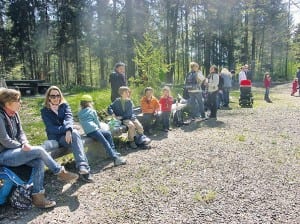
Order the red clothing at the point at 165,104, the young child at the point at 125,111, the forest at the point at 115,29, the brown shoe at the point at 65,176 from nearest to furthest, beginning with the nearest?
1. the brown shoe at the point at 65,176
2. the young child at the point at 125,111
3. the red clothing at the point at 165,104
4. the forest at the point at 115,29

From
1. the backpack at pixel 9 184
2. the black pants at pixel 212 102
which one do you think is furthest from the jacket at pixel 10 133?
the black pants at pixel 212 102

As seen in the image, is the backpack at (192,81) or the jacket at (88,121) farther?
the backpack at (192,81)

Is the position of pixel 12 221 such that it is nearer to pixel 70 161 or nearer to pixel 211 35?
pixel 70 161

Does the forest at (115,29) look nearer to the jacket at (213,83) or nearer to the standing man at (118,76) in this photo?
the jacket at (213,83)

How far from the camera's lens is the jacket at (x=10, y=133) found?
419 cm

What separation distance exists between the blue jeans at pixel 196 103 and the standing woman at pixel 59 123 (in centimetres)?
580

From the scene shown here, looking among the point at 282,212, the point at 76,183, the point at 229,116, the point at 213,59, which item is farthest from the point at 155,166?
the point at 213,59

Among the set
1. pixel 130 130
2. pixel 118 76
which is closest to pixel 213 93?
pixel 118 76

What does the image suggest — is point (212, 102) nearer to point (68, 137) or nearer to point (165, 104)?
point (165, 104)

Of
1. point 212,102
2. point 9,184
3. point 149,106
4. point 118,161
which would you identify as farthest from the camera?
point 212,102

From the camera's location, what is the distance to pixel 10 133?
4359 mm

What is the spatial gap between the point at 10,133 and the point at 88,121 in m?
1.83

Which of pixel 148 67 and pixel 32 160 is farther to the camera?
pixel 148 67

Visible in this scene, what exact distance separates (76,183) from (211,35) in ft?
116
